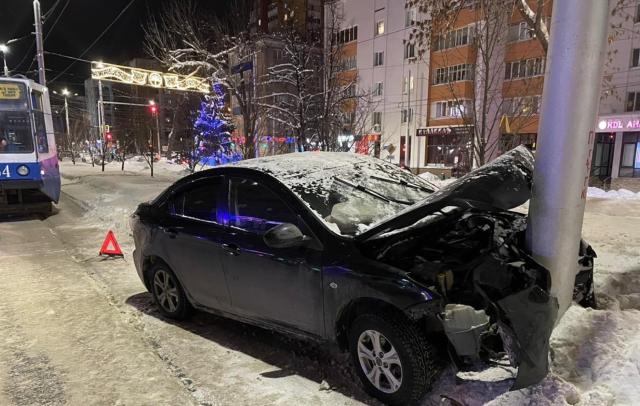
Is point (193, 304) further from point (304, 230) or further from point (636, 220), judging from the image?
point (636, 220)

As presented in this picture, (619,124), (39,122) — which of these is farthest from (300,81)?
(619,124)

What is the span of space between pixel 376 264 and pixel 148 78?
18.1m

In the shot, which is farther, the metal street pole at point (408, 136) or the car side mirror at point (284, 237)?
the metal street pole at point (408, 136)

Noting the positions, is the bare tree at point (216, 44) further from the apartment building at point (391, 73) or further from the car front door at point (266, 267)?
the apartment building at point (391, 73)

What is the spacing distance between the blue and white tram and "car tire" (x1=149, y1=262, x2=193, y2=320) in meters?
8.04

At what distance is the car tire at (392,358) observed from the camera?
114 inches

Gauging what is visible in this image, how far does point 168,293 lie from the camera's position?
4.79m

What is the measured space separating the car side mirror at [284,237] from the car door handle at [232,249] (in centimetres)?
60

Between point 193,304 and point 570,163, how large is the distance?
144 inches

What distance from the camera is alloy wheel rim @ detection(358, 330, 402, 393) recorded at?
302 centimetres

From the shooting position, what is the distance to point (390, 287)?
293 centimetres

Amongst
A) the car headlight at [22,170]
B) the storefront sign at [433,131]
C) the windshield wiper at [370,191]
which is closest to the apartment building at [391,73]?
the storefront sign at [433,131]

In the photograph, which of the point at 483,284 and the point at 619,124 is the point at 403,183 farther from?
the point at 619,124

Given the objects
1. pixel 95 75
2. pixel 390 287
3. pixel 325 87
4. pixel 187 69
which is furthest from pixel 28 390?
pixel 95 75
